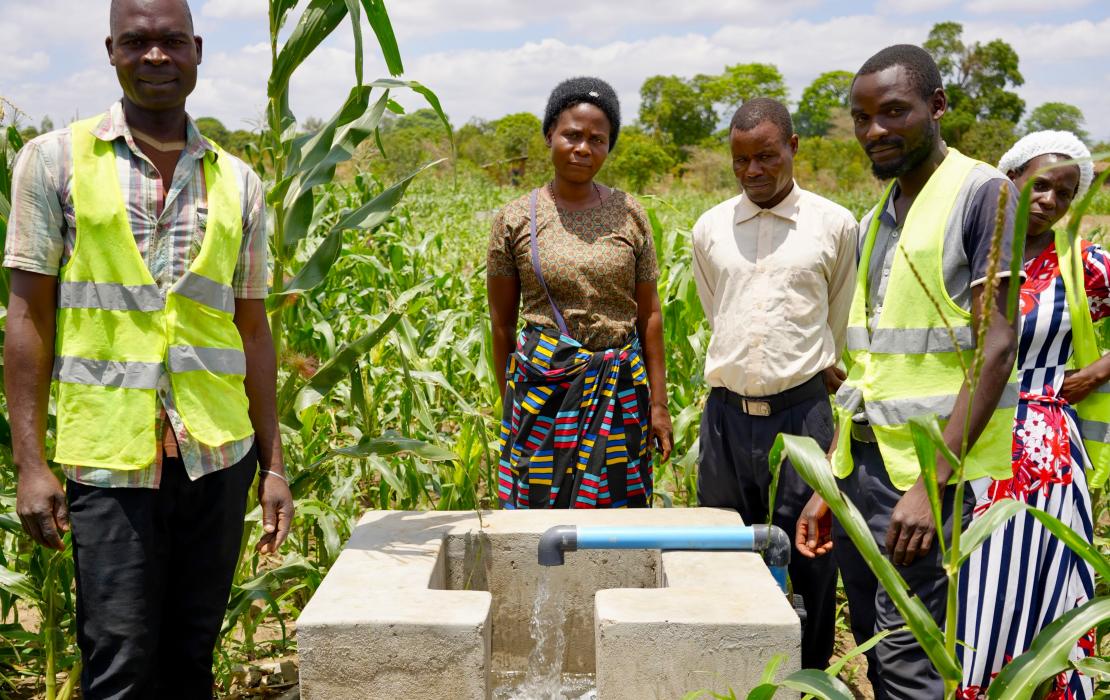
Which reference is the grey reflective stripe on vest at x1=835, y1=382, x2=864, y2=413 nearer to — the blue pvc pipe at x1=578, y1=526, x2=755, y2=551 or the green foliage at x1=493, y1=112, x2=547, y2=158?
the blue pvc pipe at x1=578, y1=526, x2=755, y2=551

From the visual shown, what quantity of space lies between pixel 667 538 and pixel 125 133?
1252 mm

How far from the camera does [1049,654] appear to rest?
4.40 feet

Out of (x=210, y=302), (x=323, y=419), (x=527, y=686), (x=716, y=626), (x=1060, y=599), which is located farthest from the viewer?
(x=323, y=419)

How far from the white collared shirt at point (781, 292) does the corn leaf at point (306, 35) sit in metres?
1.04

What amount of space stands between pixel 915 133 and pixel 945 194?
138mm

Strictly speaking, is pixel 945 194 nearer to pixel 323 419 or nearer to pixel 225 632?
pixel 225 632

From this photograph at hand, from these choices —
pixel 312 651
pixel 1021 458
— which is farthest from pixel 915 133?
pixel 312 651

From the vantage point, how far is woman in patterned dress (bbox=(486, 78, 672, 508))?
8.56 ft

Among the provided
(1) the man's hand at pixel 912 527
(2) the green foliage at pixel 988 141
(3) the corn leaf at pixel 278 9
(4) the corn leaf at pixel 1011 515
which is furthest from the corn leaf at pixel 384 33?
(2) the green foliage at pixel 988 141

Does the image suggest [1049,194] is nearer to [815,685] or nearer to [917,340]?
[917,340]

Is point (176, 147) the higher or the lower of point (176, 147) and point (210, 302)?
the higher

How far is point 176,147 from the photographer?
6.07 ft

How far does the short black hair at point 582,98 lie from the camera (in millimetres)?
2660

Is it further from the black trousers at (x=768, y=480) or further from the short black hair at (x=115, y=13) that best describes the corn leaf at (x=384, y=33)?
the black trousers at (x=768, y=480)
